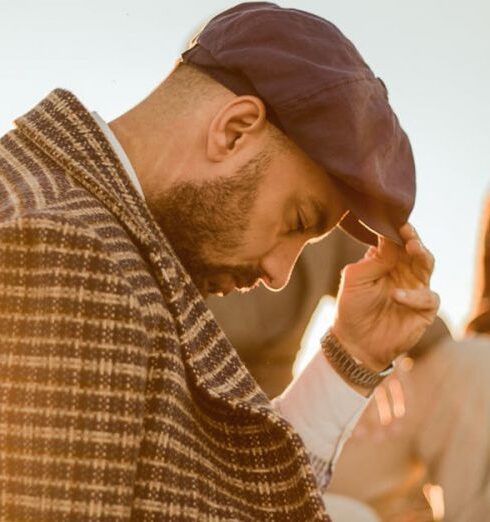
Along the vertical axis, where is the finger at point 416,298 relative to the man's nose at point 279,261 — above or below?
below

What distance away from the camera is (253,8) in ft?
6.65

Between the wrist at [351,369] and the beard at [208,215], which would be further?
the wrist at [351,369]

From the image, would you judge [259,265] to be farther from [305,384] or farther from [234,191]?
[305,384]

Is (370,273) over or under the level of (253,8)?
under

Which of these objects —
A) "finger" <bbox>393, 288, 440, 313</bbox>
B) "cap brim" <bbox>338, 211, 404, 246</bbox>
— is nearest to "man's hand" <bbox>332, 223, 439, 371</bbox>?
"finger" <bbox>393, 288, 440, 313</bbox>

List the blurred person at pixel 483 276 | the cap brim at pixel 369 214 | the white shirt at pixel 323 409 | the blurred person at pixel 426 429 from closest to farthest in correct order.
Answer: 1. the cap brim at pixel 369 214
2. the white shirt at pixel 323 409
3. the blurred person at pixel 426 429
4. the blurred person at pixel 483 276

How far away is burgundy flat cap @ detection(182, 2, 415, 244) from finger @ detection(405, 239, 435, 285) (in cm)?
22

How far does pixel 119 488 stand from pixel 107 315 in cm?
23

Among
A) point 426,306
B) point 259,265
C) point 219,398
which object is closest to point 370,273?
point 426,306

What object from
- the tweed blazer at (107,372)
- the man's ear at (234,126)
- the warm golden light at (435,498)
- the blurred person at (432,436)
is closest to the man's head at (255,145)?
the man's ear at (234,126)

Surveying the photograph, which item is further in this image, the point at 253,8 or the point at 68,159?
the point at 253,8

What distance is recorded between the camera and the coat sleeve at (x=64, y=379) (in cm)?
129

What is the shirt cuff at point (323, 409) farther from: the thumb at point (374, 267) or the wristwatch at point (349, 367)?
the thumb at point (374, 267)

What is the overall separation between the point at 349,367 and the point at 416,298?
0.77ft
